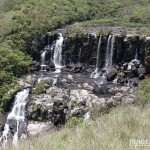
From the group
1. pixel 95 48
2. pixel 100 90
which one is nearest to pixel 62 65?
pixel 95 48

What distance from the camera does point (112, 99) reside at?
1048 inches

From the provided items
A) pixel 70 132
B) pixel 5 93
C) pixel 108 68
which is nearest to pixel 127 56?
pixel 108 68

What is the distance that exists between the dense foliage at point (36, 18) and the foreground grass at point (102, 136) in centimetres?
2533

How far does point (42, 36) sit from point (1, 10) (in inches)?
450

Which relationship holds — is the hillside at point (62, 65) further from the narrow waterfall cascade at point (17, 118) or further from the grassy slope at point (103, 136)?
the grassy slope at point (103, 136)

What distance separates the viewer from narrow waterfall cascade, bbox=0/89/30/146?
83.9ft

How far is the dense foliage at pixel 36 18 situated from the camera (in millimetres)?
34719

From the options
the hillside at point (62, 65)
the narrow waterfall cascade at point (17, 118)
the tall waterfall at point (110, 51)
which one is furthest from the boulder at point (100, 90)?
the narrow waterfall cascade at point (17, 118)

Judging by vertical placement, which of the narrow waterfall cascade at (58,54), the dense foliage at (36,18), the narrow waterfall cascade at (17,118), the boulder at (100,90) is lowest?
the narrow waterfall cascade at (17,118)

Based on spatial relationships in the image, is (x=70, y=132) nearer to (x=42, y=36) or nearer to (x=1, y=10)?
(x=42, y=36)

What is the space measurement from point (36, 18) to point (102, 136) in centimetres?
3708

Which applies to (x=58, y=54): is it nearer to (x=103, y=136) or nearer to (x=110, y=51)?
(x=110, y=51)

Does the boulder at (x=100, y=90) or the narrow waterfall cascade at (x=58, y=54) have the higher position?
the narrow waterfall cascade at (x=58, y=54)

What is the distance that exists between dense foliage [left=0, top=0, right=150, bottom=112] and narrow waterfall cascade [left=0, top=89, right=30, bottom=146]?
133 inches
